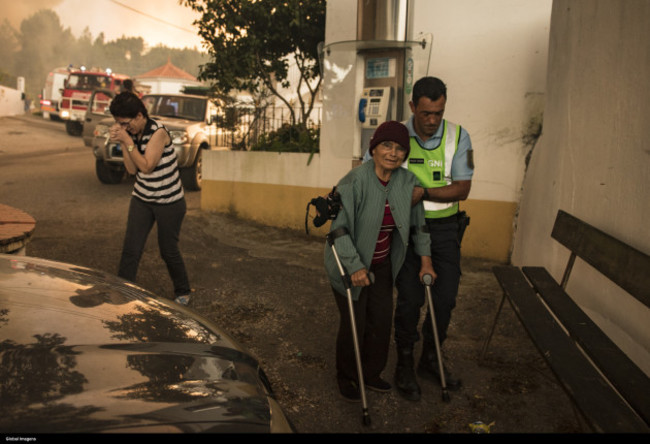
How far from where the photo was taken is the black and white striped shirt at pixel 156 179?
459 cm

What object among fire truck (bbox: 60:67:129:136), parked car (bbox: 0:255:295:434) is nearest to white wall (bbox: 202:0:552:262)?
parked car (bbox: 0:255:295:434)

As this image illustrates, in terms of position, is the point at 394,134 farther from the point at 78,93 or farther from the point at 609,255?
the point at 78,93

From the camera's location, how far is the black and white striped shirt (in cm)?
459

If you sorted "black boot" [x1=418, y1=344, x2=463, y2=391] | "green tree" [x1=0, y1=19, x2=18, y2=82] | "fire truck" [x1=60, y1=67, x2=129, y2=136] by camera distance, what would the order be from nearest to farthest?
"black boot" [x1=418, y1=344, x2=463, y2=391] < "fire truck" [x1=60, y1=67, x2=129, y2=136] < "green tree" [x1=0, y1=19, x2=18, y2=82]

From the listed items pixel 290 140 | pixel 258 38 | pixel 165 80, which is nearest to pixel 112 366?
pixel 290 140

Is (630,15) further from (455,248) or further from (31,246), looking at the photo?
(31,246)

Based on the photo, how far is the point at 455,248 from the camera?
366cm

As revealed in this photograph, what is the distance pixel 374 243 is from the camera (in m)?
3.30

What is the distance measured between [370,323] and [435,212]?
0.79m

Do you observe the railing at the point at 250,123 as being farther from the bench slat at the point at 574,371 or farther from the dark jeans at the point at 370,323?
the bench slat at the point at 574,371

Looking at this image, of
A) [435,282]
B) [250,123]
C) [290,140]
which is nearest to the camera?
[435,282]

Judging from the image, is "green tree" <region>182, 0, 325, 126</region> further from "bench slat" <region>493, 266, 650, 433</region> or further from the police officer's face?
"bench slat" <region>493, 266, 650, 433</region>

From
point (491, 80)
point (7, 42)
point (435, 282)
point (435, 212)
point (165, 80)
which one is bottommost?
point (435, 282)

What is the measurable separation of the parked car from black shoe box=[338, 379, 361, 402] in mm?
1161
